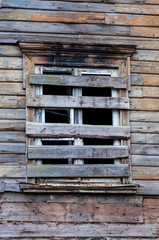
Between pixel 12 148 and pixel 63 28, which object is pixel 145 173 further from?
pixel 63 28

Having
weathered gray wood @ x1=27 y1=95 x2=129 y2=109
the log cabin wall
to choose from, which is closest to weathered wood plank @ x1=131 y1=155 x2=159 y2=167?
the log cabin wall

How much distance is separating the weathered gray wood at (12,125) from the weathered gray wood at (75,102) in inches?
11.9

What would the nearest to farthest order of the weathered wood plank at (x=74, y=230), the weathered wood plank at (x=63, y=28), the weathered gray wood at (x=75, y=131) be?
the weathered wood plank at (x=74, y=230) → the weathered gray wood at (x=75, y=131) → the weathered wood plank at (x=63, y=28)

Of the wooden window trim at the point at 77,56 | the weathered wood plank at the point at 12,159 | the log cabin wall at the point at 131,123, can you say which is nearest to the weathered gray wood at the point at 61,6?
the log cabin wall at the point at 131,123

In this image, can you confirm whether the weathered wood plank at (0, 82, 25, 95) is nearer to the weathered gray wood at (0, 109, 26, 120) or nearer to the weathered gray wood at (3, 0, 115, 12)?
the weathered gray wood at (0, 109, 26, 120)

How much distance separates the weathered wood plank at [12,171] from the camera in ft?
15.6

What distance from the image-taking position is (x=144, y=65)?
5277mm

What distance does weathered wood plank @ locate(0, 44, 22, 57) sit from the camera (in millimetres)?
5102

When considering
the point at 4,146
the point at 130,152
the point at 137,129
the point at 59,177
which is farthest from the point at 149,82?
the point at 4,146

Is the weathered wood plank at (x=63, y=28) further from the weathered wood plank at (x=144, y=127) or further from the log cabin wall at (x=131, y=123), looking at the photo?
the weathered wood plank at (x=144, y=127)

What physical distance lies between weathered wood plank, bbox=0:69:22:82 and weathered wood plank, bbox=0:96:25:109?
0.91 feet

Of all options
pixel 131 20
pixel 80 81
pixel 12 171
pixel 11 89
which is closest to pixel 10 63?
pixel 11 89

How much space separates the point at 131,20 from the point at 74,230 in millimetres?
3334

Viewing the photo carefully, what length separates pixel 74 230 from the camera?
469 cm
